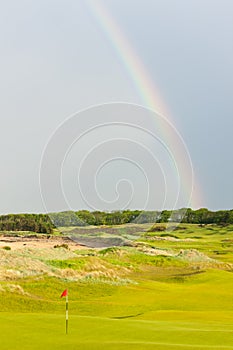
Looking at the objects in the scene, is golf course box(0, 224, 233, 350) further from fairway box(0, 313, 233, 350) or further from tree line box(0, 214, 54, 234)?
tree line box(0, 214, 54, 234)

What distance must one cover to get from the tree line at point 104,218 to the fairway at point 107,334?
382 ft

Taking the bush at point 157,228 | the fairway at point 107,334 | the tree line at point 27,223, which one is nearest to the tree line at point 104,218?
the tree line at point 27,223

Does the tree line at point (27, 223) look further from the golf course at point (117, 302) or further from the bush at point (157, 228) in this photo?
the golf course at point (117, 302)

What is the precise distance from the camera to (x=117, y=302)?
34219 millimetres

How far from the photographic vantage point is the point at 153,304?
107ft

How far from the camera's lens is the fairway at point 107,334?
14734 millimetres

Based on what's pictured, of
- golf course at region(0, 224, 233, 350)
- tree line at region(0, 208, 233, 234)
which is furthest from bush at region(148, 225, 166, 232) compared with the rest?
golf course at region(0, 224, 233, 350)

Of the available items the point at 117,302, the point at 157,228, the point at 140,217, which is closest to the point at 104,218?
the point at 157,228

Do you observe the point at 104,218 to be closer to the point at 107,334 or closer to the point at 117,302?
the point at 117,302

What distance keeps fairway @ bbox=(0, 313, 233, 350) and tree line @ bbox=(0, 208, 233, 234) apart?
4579 inches

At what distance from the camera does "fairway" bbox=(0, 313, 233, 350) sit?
14734 mm

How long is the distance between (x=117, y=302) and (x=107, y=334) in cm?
1751

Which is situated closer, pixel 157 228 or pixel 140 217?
pixel 157 228

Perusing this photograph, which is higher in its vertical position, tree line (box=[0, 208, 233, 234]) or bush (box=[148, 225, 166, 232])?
tree line (box=[0, 208, 233, 234])
